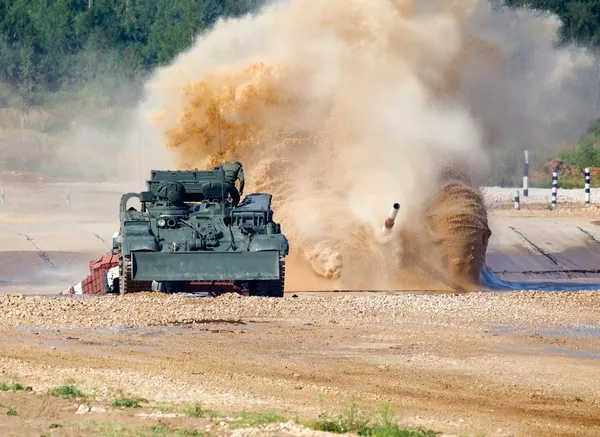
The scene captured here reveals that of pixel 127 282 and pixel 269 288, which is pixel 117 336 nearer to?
pixel 127 282

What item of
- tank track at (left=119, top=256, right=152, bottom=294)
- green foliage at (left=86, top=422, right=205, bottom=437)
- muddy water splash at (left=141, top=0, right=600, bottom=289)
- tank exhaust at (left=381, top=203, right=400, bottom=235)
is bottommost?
green foliage at (left=86, top=422, right=205, bottom=437)

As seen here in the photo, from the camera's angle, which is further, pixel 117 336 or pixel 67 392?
pixel 117 336

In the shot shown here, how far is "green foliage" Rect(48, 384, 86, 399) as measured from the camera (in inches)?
460

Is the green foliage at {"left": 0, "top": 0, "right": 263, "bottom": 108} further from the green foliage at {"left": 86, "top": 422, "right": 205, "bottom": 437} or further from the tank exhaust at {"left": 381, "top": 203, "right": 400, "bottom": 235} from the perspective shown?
the green foliage at {"left": 86, "top": 422, "right": 205, "bottom": 437}

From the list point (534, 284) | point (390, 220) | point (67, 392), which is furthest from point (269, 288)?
point (67, 392)

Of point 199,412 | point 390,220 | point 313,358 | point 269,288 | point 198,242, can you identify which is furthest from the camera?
point 390,220

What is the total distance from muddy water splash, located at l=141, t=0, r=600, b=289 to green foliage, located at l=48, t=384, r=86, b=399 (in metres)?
13.3

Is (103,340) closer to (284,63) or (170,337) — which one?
(170,337)

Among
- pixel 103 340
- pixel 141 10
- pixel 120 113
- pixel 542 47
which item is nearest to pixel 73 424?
pixel 103 340

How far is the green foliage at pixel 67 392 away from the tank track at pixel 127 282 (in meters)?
9.36

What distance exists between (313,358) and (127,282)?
7.33 m

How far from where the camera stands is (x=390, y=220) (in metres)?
24.5

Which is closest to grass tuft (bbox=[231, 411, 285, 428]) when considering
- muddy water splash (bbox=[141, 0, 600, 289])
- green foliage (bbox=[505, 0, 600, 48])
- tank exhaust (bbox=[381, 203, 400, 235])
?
tank exhaust (bbox=[381, 203, 400, 235])

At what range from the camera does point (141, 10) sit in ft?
254
